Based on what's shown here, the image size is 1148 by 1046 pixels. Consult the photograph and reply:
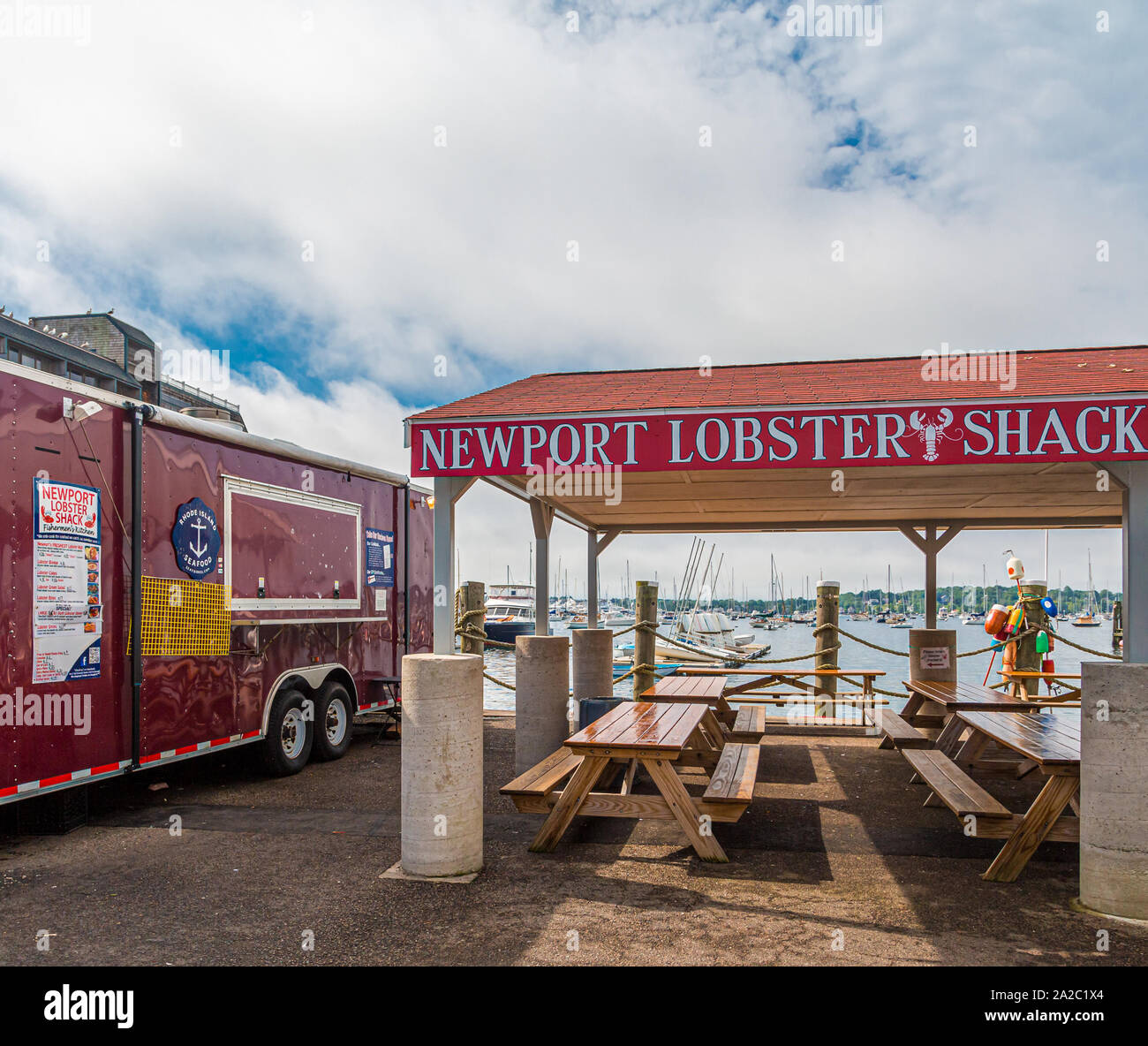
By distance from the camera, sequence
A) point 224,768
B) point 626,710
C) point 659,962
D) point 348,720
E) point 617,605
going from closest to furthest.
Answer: point 659,962 < point 626,710 < point 224,768 < point 348,720 < point 617,605

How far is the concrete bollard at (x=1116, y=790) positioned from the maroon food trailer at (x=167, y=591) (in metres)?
6.35

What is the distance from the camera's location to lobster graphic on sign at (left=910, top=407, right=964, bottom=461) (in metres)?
5.37

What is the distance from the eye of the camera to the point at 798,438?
5.55 meters

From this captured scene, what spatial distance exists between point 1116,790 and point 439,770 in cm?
384

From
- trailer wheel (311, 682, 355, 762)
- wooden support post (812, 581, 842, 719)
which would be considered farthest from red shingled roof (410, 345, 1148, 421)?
wooden support post (812, 581, 842, 719)

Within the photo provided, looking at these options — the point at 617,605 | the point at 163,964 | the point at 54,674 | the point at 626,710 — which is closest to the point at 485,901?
the point at 163,964

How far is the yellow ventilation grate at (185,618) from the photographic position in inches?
268

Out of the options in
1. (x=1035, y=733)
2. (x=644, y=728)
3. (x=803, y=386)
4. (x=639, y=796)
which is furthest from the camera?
(x=803, y=386)

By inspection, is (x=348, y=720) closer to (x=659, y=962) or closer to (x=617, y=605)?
(x=659, y=962)

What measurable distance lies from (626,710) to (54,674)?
4.29 metres

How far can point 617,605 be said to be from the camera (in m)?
89.8

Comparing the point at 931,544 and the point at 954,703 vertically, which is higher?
the point at 931,544

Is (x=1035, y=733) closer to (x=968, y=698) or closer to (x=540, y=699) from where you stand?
(x=968, y=698)

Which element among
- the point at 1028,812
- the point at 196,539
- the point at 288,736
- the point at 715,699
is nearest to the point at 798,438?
the point at 1028,812
